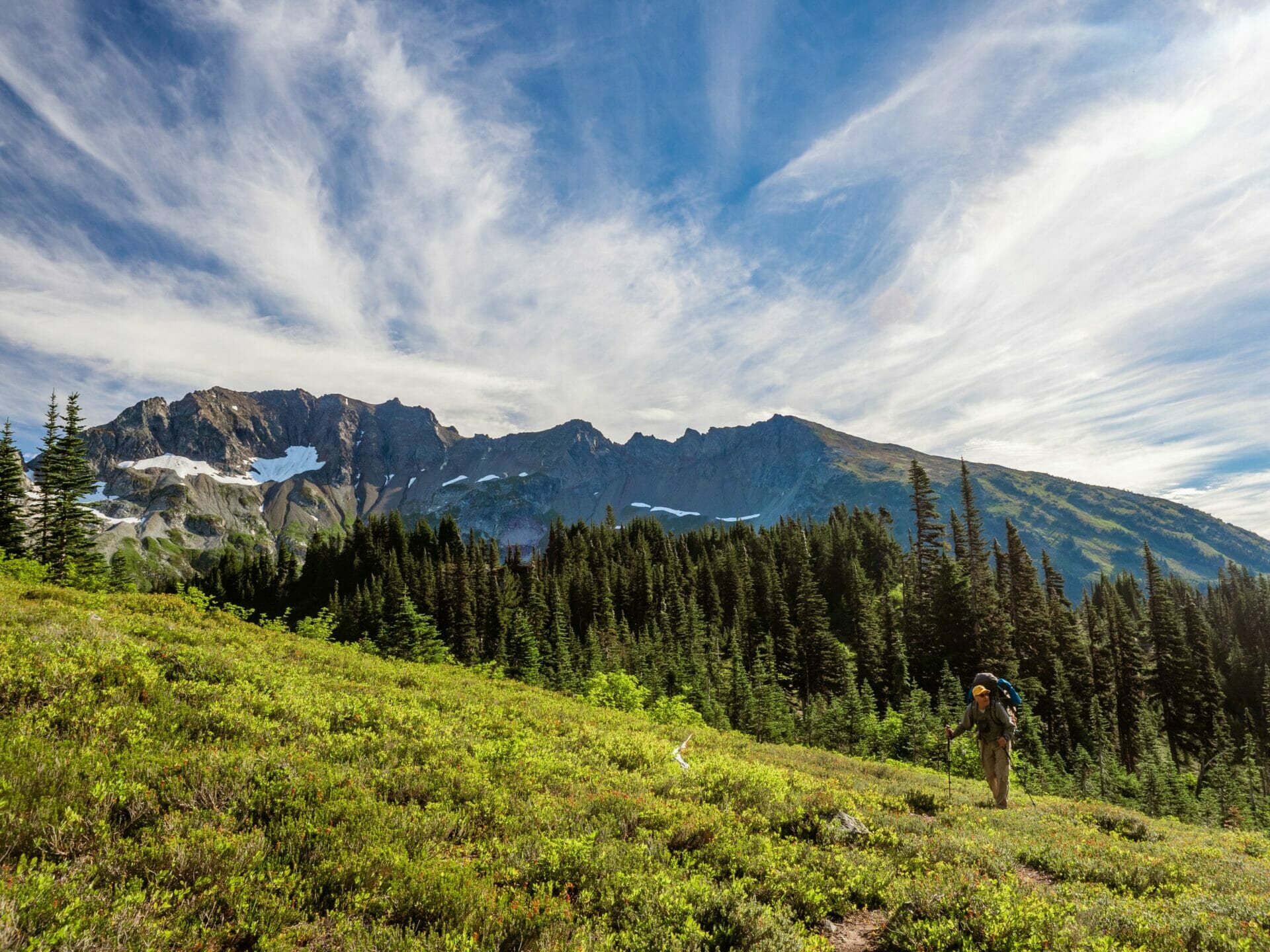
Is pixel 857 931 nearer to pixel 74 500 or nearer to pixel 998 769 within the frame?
pixel 998 769

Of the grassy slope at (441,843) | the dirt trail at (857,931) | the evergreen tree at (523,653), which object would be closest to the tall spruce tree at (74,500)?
the evergreen tree at (523,653)

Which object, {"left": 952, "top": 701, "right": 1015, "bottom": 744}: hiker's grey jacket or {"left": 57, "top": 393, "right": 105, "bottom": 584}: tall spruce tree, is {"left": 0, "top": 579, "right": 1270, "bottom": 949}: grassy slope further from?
{"left": 57, "top": 393, "right": 105, "bottom": 584}: tall spruce tree

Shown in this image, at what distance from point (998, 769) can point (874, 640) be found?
57.1 m

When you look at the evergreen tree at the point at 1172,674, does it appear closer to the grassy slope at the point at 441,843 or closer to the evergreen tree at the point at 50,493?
the grassy slope at the point at 441,843

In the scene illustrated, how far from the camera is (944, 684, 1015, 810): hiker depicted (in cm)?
1359

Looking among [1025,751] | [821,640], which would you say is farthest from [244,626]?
[821,640]

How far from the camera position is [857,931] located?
6.69 m

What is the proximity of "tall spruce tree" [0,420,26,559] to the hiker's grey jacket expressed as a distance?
61.4 metres

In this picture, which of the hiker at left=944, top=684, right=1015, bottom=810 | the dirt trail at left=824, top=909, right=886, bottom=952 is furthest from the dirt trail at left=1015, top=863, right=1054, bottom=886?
the hiker at left=944, top=684, right=1015, bottom=810

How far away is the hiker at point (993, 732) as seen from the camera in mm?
13594

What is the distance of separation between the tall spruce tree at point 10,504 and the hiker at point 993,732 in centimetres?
6157

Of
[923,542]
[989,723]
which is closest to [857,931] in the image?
[989,723]

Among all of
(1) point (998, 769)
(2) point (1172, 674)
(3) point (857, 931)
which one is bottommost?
(2) point (1172, 674)

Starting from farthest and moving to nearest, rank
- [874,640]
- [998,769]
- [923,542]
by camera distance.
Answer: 1. [923,542]
2. [874,640]
3. [998,769]
